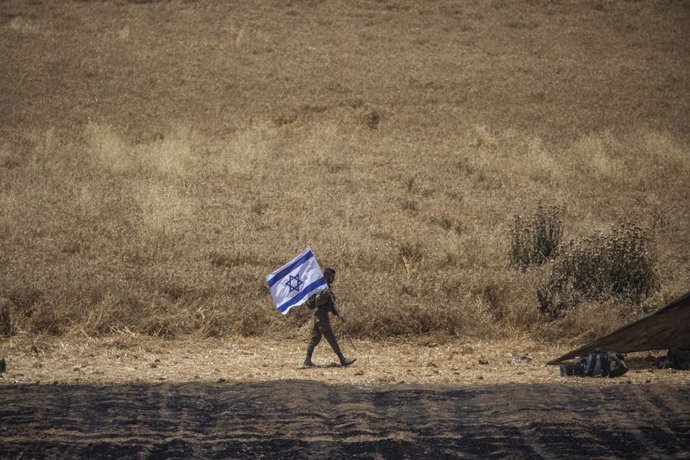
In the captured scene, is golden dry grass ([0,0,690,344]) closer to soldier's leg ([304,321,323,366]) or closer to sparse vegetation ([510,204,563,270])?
sparse vegetation ([510,204,563,270])

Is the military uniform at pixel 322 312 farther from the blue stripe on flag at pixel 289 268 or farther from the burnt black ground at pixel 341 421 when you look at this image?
the burnt black ground at pixel 341 421

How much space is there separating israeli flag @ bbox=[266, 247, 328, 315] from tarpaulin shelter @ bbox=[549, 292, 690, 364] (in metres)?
2.62

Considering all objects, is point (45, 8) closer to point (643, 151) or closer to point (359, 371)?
point (643, 151)

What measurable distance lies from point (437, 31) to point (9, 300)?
21.0 metres

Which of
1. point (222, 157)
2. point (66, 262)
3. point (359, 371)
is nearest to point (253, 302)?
point (359, 371)

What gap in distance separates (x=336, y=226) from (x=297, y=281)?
4461 mm

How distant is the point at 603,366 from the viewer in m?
7.89

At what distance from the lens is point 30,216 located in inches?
492

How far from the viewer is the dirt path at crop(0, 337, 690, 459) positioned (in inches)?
232

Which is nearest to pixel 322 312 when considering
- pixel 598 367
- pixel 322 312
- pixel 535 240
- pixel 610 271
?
pixel 322 312

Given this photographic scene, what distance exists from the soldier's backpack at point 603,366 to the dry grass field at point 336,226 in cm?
30

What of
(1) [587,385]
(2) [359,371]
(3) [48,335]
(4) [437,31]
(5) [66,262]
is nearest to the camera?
(1) [587,385]

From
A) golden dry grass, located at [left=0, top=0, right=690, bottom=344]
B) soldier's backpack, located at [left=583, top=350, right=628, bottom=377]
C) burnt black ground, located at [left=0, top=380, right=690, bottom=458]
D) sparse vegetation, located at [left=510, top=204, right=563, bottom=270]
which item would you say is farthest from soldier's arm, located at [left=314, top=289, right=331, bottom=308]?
sparse vegetation, located at [left=510, top=204, right=563, bottom=270]

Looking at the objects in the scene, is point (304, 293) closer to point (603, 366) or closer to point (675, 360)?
point (603, 366)
